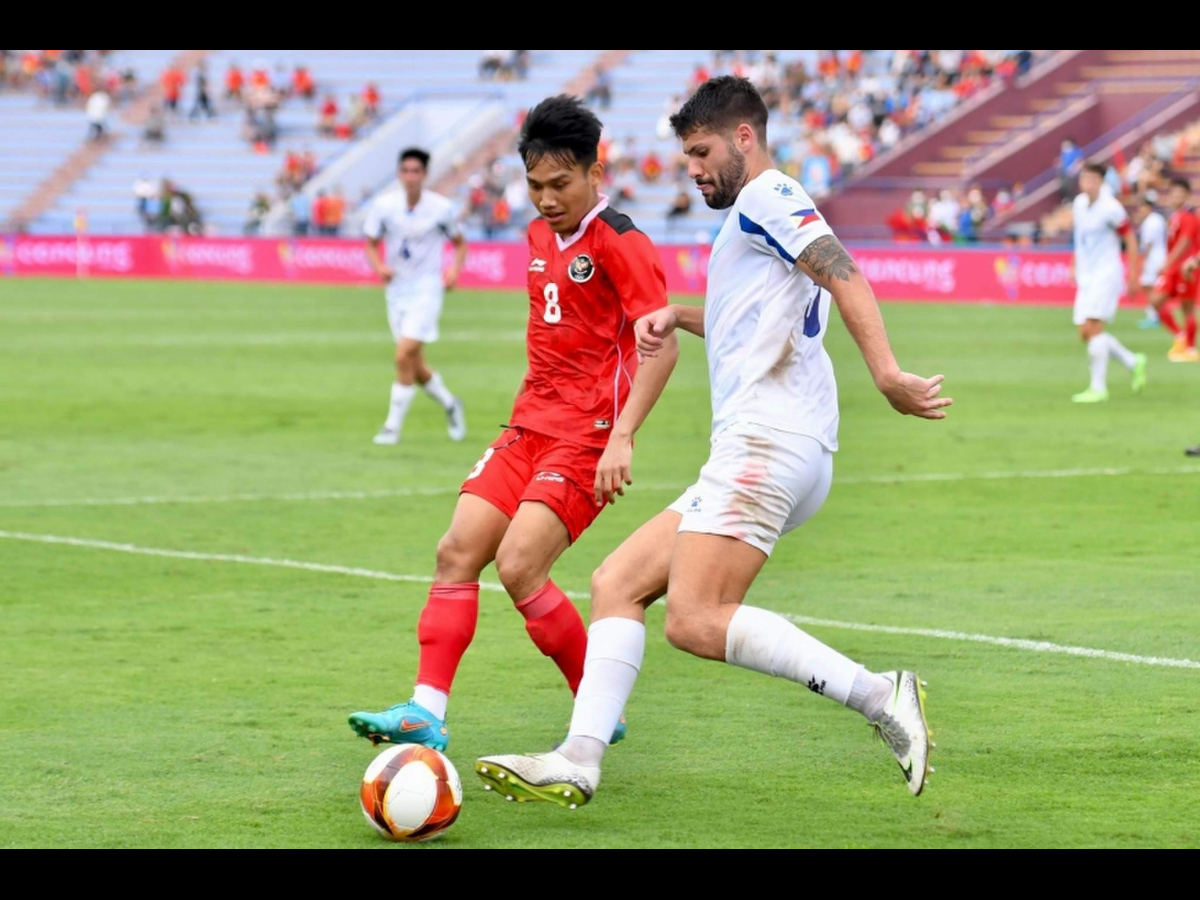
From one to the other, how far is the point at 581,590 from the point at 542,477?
3189 millimetres

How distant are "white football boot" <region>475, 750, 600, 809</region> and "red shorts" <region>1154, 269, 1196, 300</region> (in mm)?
17618

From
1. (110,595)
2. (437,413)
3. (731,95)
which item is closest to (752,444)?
(731,95)

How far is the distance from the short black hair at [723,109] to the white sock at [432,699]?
1.94 metres

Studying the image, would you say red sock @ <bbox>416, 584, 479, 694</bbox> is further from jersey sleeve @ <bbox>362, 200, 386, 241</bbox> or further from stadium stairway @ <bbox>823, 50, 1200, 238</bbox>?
stadium stairway @ <bbox>823, 50, 1200, 238</bbox>

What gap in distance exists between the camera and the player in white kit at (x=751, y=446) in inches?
209

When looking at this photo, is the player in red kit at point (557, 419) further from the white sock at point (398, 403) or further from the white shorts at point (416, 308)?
the white shorts at point (416, 308)

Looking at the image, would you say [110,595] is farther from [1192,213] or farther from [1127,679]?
[1192,213]

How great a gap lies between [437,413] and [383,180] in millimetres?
33968

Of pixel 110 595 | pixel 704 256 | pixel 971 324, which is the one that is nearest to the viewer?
pixel 110 595

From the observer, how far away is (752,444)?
543cm

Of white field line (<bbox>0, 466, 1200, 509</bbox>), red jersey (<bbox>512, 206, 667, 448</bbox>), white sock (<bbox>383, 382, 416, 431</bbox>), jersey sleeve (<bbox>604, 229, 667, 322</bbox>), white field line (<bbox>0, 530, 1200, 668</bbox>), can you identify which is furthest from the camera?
white sock (<bbox>383, 382, 416, 431</bbox>)

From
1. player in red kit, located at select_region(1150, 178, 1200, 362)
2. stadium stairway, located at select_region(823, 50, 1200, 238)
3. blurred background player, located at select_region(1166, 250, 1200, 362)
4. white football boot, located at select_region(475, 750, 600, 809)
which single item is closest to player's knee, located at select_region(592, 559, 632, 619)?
white football boot, located at select_region(475, 750, 600, 809)

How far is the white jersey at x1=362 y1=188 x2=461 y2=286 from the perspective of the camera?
15.8 m

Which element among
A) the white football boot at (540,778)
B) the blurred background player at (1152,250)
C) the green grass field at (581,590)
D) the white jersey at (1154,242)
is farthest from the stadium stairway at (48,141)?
the white football boot at (540,778)
